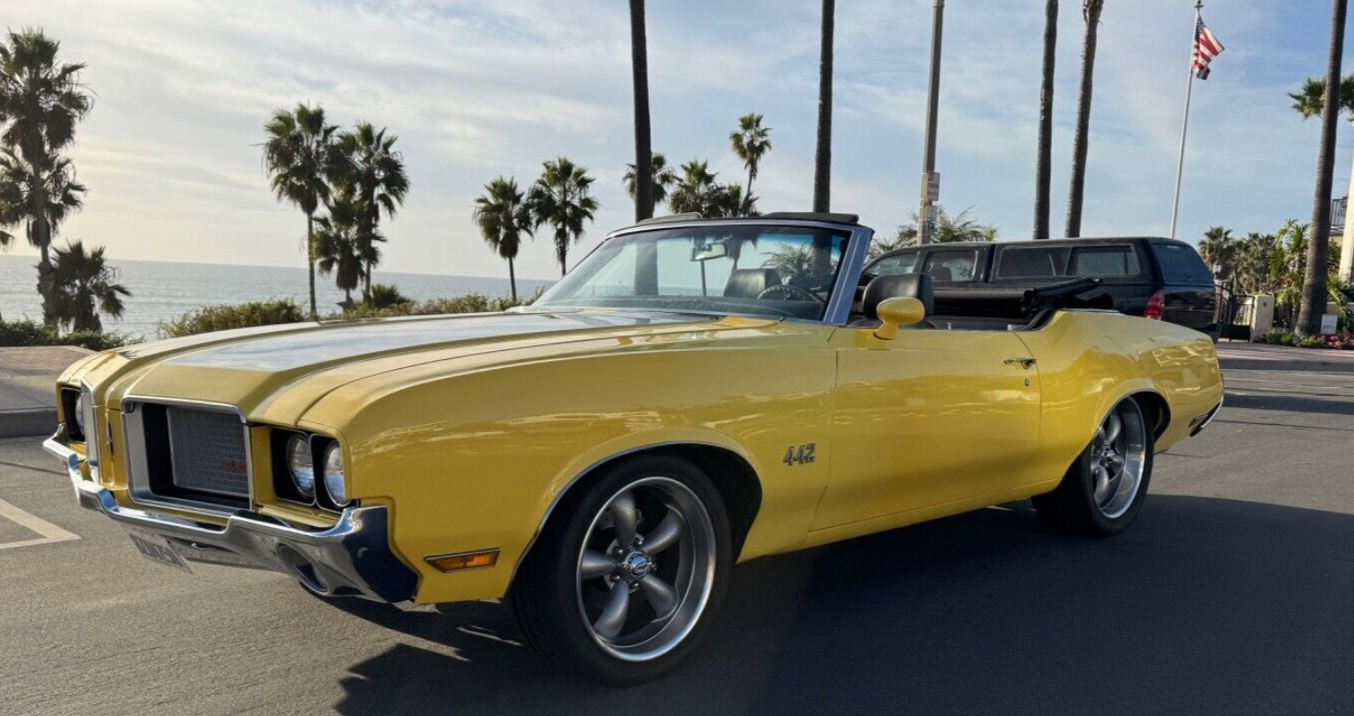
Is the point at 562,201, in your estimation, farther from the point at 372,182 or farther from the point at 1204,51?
the point at 1204,51

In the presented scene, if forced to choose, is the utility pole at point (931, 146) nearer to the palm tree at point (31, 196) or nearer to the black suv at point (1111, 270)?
the black suv at point (1111, 270)

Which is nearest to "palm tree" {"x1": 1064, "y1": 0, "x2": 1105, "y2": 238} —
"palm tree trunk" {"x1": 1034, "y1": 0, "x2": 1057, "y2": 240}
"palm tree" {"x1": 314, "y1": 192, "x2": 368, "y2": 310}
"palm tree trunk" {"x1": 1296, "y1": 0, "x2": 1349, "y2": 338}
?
"palm tree trunk" {"x1": 1034, "y1": 0, "x2": 1057, "y2": 240}

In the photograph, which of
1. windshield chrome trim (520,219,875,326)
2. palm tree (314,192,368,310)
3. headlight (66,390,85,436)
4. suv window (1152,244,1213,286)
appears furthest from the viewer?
palm tree (314,192,368,310)

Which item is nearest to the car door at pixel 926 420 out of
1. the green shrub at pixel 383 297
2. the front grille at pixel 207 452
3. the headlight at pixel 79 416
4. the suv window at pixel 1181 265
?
the front grille at pixel 207 452

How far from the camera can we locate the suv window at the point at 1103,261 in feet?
40.7

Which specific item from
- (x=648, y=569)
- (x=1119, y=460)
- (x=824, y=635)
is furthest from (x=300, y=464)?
(x=1119, y=460)

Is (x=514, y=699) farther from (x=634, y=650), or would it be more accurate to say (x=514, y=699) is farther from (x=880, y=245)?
(x=880, y=245)

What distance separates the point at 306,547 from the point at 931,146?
1336 cm

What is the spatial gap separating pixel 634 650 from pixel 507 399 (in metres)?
0.95

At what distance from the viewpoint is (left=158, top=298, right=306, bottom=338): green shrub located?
655 inches

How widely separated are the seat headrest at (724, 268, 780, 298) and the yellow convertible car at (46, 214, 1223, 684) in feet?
0.03

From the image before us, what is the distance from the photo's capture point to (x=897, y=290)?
413cm

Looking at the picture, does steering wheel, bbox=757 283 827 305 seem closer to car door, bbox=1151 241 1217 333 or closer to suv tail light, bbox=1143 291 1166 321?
suv tail light, bbox=1143 291 1166 321

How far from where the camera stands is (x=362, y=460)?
8.61ft
